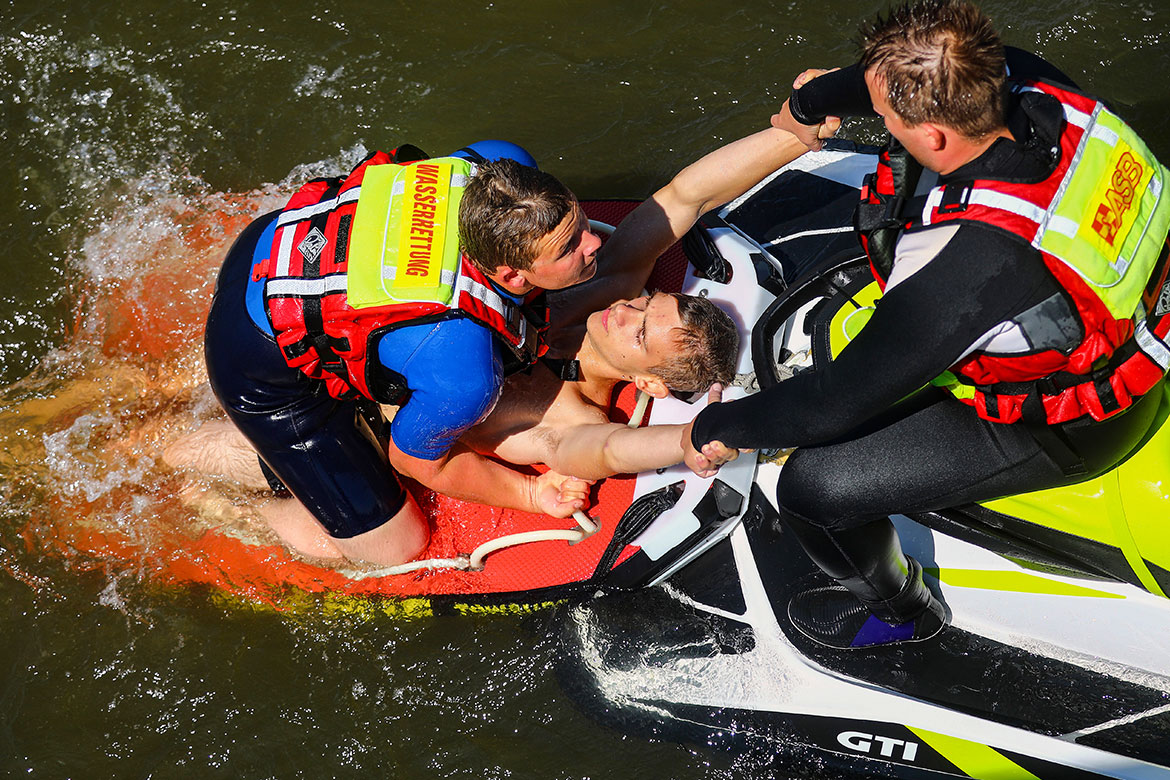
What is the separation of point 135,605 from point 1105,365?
12.0 feet

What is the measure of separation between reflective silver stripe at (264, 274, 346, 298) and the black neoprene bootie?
1.78 meters

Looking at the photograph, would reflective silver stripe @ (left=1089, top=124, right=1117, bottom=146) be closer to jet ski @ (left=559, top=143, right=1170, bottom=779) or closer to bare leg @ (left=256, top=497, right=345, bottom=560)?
jet ski @ (left=559, top=143, right=1170, bottom=779)

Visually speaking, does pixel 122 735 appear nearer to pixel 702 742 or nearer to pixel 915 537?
pixel 702 742

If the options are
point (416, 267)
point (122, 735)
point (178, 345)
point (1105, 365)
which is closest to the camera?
point (1105, 365)

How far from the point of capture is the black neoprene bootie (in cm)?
305

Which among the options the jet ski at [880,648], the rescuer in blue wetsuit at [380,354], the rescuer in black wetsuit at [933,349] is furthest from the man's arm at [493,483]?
Answer: the rescuer in black wetsuit at [933,349]

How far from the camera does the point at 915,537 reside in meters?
3.29

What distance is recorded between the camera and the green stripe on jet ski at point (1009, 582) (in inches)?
119

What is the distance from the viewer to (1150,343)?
2293 millimetres

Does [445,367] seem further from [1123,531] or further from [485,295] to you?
[1123,531]

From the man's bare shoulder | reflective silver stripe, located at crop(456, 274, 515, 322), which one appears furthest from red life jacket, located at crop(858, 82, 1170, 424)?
the man's bare shoulder

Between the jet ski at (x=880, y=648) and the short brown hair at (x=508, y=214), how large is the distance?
885 millimetres

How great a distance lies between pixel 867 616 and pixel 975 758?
53 centimetres

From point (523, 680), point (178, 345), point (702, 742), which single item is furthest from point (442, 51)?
point (702, 742)
